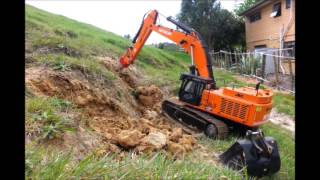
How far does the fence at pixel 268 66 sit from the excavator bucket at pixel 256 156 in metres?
9.87

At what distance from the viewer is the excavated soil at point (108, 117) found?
19.9 feet

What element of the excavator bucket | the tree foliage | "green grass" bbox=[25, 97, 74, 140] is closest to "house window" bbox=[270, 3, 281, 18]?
the tree foliage

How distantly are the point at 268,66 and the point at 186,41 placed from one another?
11.4m

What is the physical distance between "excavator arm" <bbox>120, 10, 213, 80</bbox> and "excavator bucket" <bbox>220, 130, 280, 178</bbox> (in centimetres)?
390

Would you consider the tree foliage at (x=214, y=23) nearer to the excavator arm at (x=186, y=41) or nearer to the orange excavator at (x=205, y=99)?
the excavator arm at (x=186, y=41)

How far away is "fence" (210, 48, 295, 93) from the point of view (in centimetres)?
1695

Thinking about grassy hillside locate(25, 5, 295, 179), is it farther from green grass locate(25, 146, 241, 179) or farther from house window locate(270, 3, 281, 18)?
house window locate(270, 3, 281, 18)

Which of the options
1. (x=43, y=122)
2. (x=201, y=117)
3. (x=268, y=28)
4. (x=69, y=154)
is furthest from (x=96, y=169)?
(x=268, y=28)

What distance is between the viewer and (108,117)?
7957 millimetres

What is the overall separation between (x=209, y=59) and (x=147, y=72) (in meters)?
6.17

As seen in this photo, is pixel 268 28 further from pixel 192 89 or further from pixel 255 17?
pixel 192 89

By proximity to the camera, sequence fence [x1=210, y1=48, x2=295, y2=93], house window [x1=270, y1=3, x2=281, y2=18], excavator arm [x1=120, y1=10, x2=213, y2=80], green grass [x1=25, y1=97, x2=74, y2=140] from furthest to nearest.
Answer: house window [x1=270, y1=3, x2=281, y2=18]
fence [x1=210, y1=48, x2=295, y2=93]
excavator arm [x1=120, y1=10, x2=213, y2=80]
green grass [x1=25, y1=97, x2=74, y2=140]

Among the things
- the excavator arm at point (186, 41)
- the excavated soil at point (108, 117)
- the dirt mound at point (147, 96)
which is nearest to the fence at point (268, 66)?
the dirt mound at point (147, 96)
